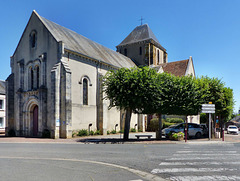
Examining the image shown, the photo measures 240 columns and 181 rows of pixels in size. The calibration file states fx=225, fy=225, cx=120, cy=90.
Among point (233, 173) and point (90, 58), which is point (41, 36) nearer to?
point (90, 58)

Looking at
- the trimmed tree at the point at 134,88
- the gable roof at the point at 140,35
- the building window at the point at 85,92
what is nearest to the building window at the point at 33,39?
the building window at the point at 85,92

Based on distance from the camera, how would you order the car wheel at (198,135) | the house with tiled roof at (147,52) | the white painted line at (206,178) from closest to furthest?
1. the white painted line at (206,178)
2. the car wheel at (198,135)
3. the house with tiled roof at (147,52)

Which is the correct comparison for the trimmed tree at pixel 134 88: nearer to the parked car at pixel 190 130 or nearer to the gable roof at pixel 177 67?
the parked car at pixel 190 130

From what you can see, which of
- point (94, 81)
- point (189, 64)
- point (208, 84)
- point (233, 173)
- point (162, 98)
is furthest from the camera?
point (189, 64)

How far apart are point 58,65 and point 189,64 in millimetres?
25103

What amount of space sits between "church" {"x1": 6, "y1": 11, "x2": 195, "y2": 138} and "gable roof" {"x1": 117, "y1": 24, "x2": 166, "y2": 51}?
1502 centimetres

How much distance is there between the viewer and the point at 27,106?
2208 centimetres

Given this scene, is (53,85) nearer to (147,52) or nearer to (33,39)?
(33,39)

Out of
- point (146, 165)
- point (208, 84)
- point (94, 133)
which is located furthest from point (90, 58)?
point (146, 165)

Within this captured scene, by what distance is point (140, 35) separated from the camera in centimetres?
4062

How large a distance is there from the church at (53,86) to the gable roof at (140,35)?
49.3ft

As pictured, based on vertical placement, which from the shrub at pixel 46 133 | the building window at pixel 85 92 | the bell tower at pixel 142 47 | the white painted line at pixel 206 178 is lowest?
the shrub at pixel 46 133

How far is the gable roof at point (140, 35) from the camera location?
3950 centimetres

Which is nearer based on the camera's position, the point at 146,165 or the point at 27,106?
the point at 146,165
